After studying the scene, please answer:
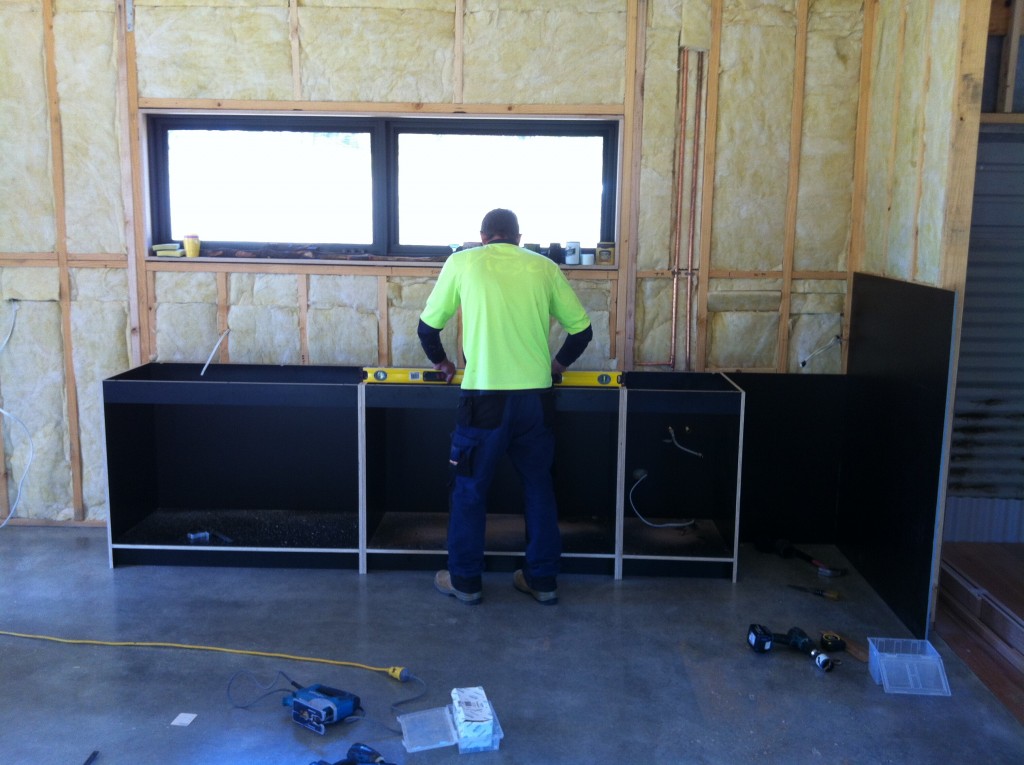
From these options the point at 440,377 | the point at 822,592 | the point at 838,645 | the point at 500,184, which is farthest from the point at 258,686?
the point at 500,184

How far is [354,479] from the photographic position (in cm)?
511

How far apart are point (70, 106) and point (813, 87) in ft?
12.1

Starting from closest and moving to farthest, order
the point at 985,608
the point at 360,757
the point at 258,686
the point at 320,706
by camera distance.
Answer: the point at 360,757
the point at 320,706
the point at 258,686
the point at 985,608

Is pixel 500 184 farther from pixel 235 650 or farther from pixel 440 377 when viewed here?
pixel 235 650

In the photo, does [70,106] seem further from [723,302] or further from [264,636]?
[723,302]

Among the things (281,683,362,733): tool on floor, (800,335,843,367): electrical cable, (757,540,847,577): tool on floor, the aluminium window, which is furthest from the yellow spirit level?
(281,683,362,733): tool on floor

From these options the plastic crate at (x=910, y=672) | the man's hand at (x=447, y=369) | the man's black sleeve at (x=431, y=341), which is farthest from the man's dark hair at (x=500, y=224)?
the plastic crate at (x=910, y=672)

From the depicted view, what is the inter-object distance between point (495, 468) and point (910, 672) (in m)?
1.80

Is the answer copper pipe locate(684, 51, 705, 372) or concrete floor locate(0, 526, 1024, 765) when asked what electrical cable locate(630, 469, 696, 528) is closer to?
concrete floor locate(0, 526, 1024, 765)

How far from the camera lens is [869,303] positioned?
14.8 feet

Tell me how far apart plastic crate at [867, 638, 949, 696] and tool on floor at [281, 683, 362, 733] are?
191 centimetres

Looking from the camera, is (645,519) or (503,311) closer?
(503,311)

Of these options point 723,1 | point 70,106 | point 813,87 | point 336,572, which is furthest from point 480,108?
point 336,572

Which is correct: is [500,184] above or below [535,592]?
above
